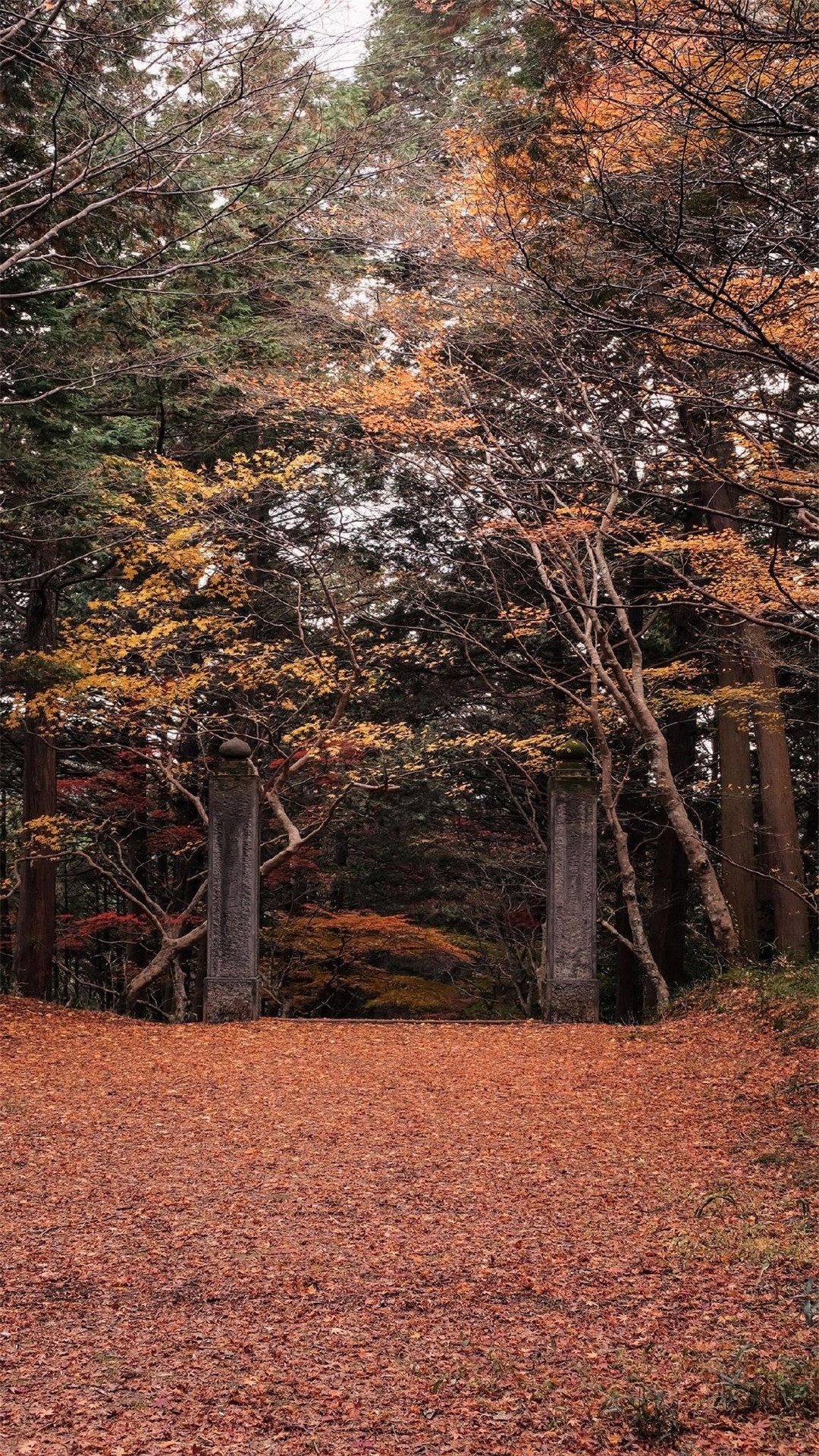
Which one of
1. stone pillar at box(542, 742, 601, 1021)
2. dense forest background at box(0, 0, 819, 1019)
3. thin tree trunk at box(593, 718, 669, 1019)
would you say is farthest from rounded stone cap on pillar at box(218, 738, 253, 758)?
thin tree trunk at box(593, 718, 669, 1019)

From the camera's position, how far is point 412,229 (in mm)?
10766

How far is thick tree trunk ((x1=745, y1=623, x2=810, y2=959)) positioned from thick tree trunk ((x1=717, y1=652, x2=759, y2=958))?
11.1 inches

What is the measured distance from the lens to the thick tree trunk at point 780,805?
456 inches

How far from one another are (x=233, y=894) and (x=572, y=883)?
10.5 ft

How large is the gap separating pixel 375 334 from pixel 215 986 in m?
7.11

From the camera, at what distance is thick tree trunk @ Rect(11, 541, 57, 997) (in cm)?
1173

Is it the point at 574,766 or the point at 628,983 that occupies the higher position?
the point at 574,766

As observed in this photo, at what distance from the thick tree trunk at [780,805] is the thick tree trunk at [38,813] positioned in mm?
7343

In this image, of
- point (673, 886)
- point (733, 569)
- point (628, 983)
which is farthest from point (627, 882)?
point (628, 983)

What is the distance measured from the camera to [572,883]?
10.6 metres

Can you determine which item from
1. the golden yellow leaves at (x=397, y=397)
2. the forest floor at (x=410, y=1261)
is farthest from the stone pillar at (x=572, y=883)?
the golden yellow leaves at (x=397, y=397)

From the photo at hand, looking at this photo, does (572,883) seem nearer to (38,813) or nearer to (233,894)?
(233,894)

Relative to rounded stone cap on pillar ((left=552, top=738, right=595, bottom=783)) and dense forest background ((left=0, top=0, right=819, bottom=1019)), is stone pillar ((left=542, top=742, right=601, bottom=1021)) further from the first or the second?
dense forest background ((left=0, top=0, right=819, bottom=1019))

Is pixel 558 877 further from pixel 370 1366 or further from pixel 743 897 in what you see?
pixel 370 1366
